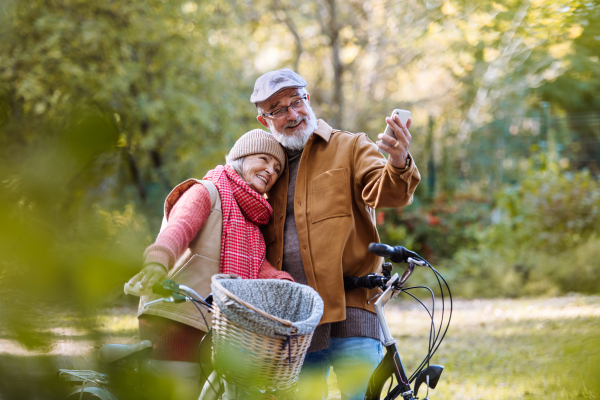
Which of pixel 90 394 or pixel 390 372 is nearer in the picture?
pixel 90 394

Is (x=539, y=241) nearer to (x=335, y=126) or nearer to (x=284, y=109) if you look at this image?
(x=335, y=126)

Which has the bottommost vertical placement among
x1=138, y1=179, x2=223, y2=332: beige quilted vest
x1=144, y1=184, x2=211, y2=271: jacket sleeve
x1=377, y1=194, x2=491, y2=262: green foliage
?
Answer: x1=377, y1=194, x2=491, y2=262: green foliage

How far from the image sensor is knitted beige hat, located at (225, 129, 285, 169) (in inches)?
97.6

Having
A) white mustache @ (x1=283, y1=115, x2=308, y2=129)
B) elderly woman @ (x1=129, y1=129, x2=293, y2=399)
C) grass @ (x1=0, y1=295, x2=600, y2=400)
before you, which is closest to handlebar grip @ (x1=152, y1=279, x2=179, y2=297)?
elderly woman @ (x1=129, y1=129, x2=293, y2=399)

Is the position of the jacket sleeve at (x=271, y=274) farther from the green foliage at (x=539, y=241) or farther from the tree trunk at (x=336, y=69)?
the tree trunk at (x=336, y=69)

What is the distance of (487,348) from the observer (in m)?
6.58

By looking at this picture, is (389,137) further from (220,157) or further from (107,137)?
(220,157)

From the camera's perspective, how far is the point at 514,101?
50.6ft

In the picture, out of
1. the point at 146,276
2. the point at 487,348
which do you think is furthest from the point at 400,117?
the point at 487,348

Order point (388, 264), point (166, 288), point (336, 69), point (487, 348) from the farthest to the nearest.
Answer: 1. point (336, 69)
2. point (487, 348)
3. point (388, 264)
4. point (166, 288)

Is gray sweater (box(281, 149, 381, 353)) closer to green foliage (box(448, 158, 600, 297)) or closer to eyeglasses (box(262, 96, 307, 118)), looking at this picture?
eyeglasses (box(262, 96, 307, 118))

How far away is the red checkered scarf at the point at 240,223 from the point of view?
219 cm

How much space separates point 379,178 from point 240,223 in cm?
60

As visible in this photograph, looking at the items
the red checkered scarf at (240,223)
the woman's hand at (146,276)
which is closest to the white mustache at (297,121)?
the red checkered scarf at (240,223)
